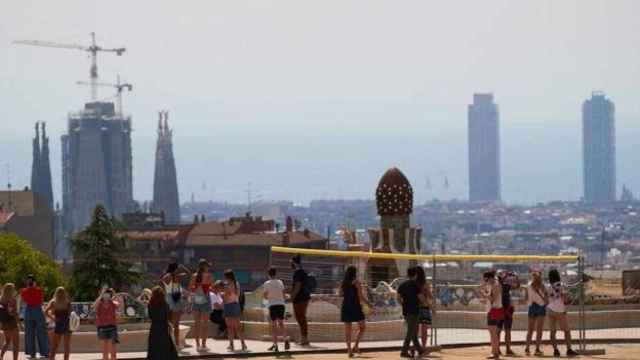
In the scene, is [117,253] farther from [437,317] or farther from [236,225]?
[236,225]

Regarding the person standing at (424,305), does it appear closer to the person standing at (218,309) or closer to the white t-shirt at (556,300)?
the white t-shirt at (556,300)

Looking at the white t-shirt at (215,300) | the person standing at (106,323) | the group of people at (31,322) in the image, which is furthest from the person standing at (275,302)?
the person standing at (106,323)

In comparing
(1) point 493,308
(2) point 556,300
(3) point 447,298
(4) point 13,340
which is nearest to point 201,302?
(4) point 13,340

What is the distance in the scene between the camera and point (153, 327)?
25922 millimetres

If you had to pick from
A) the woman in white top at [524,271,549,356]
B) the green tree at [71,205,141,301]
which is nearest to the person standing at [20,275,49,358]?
the woman in white top at [524,271,549,356]

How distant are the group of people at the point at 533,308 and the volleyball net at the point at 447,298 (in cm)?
61

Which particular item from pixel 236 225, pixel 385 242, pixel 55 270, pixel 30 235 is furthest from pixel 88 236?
pixel 236 225

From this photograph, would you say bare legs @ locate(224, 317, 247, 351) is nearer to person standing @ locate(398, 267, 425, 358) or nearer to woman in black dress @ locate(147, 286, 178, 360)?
person standing @ locate(398, 267, 425, 358)

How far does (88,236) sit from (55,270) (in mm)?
4018

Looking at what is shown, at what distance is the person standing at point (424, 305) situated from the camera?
29.2m

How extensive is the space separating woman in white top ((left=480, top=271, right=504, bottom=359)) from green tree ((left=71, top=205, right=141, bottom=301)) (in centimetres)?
5210

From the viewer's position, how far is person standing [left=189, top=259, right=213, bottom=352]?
3105 centimetres

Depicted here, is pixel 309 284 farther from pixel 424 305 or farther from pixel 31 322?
pixel 31 322

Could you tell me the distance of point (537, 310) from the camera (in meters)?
30.0
